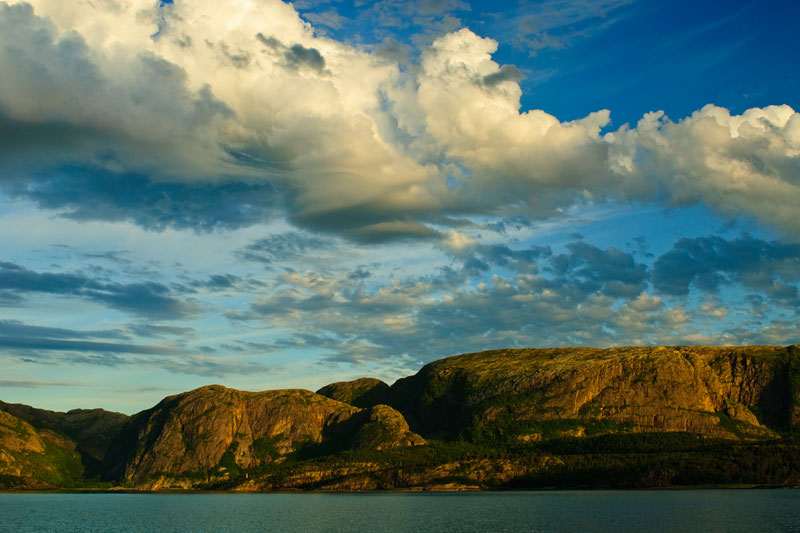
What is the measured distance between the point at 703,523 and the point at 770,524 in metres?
16.8

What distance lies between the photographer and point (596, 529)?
180375 millimetres

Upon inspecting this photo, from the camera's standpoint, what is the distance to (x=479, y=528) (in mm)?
190625

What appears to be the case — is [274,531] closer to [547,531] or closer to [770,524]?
[547,531]

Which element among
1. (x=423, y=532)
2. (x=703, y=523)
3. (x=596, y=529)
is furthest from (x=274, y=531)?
(x=703, y=523)

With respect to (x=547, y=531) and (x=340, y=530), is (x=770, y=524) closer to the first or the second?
(x=547, y=531)

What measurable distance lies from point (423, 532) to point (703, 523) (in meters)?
75.7

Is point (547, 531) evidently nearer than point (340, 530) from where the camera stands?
Yes

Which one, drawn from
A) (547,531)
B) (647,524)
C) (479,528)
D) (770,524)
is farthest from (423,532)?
(770,524)

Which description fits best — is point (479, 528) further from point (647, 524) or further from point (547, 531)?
point (647, 524)

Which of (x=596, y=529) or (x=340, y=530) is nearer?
(x=596, y=529)

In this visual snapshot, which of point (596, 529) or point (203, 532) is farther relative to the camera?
point (203, 532)

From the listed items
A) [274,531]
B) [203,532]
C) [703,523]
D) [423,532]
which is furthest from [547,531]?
[203,532]

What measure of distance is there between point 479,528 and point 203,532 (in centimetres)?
7751

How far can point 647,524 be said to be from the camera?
191750 mm
